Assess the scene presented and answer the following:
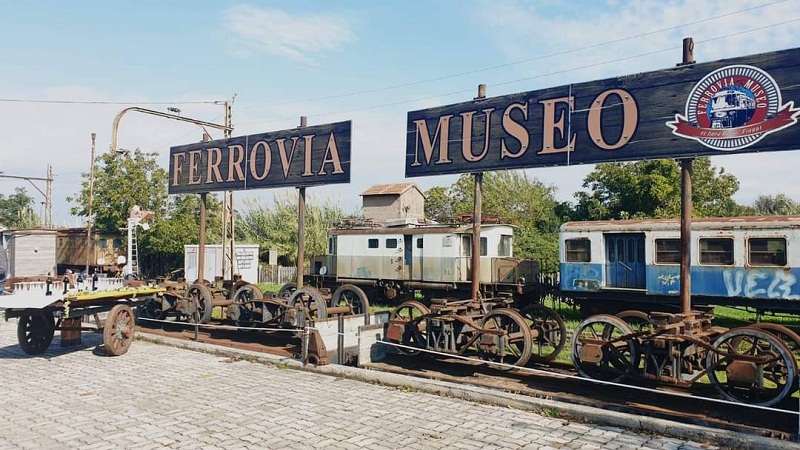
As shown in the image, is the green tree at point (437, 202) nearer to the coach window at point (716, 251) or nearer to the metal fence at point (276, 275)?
the metal fence at point (276, 275)

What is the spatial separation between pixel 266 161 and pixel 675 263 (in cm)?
1090

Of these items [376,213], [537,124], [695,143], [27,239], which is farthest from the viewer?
[376,213]

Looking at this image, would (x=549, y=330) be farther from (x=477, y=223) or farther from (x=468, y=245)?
(x=468, y=245)

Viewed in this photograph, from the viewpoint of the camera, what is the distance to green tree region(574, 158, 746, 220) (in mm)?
27719

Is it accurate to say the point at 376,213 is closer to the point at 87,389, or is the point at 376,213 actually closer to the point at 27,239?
the point at 27,239

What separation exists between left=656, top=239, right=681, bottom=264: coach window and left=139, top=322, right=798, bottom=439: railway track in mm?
8200

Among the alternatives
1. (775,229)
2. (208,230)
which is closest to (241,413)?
(775,229)

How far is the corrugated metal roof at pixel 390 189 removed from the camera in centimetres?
3650

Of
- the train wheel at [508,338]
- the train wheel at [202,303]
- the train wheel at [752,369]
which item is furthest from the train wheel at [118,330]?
the train wheel at [752,369]

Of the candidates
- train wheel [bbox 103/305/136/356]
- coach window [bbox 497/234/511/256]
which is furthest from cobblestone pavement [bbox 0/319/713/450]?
coach window [bbox 497/234/511/256]

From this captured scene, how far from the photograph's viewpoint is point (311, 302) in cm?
1184

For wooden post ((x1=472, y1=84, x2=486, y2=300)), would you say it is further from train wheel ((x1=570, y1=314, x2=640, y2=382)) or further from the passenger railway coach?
the passenger railway coach

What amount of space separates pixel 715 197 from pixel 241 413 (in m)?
29.4

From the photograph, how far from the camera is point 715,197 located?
29938 millimetres
